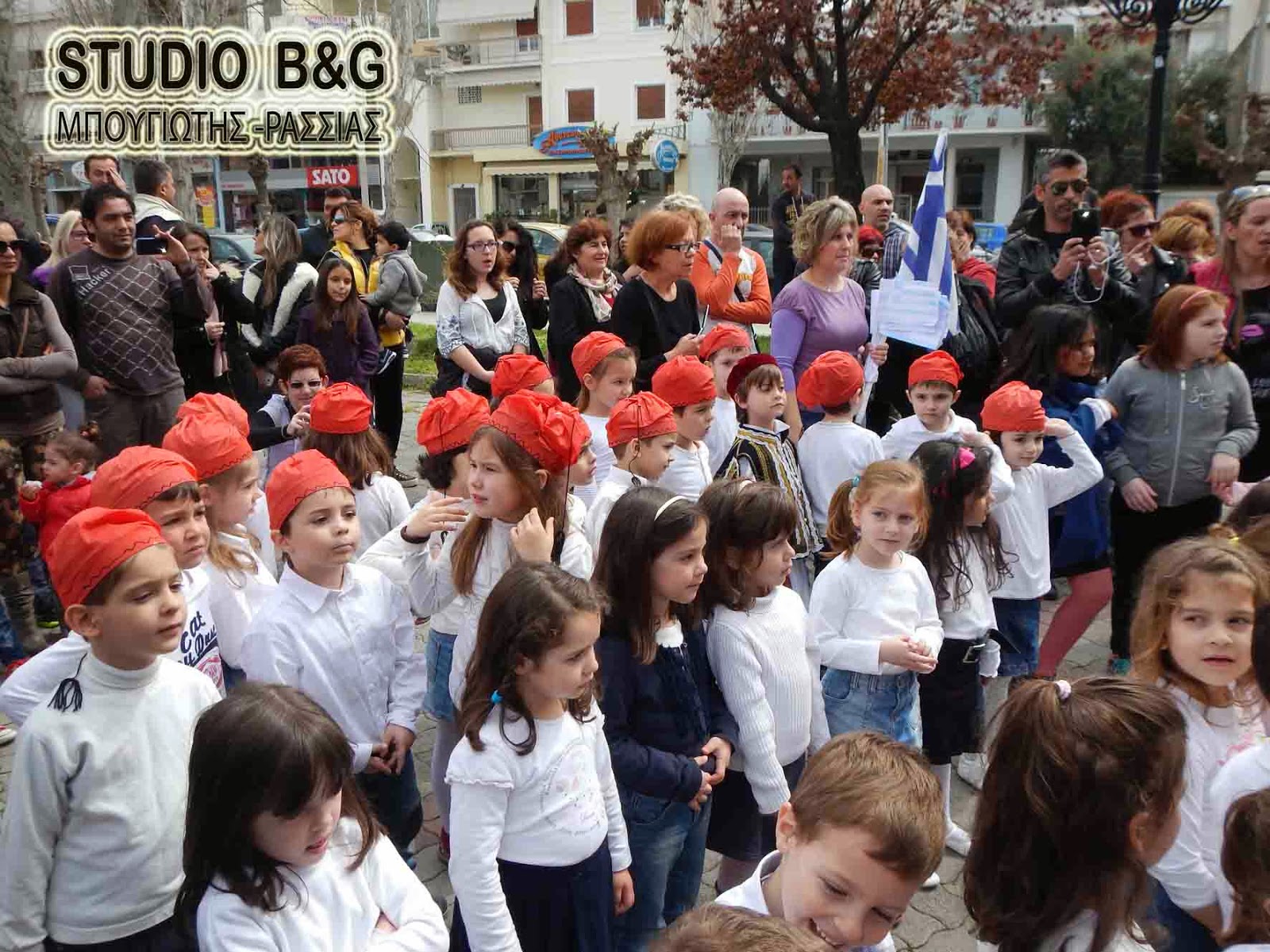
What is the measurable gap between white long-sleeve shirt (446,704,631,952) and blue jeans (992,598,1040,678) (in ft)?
7.41

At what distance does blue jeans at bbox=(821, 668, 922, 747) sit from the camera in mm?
3135

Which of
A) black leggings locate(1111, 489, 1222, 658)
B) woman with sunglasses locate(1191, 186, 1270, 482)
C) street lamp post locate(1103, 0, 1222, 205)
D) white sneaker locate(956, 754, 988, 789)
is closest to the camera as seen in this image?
white sneaker locate(956, 754, 988, 789)

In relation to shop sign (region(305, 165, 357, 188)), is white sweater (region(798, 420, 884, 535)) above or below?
below

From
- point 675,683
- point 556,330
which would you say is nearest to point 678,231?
point 556,330

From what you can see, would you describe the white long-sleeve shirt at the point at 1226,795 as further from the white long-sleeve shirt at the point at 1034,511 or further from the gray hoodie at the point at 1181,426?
the gray hoodie at the point at 1181,426

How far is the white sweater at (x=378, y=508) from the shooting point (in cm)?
371

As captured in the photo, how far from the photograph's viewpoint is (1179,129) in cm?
2702

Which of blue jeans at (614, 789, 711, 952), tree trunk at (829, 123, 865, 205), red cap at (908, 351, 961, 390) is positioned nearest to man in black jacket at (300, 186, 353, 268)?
red cap at (908, 351, 961, 390)

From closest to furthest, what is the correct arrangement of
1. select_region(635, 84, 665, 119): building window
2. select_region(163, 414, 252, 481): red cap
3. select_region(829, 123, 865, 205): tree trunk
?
select_region(163, 414, 252, 481): red cap
select_region(829, 123, 865, 205): tree trunk
select_region(635, 84, 665, 119): building window

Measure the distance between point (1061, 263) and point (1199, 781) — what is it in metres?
3.65

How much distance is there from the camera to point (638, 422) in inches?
145

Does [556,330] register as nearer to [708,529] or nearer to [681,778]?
[708,529]

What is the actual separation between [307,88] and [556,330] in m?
13.6

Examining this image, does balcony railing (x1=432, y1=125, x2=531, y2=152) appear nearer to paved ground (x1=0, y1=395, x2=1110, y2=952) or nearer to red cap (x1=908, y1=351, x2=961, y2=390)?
red cap (x1=908, y1=351, x2=961, y2=390)
